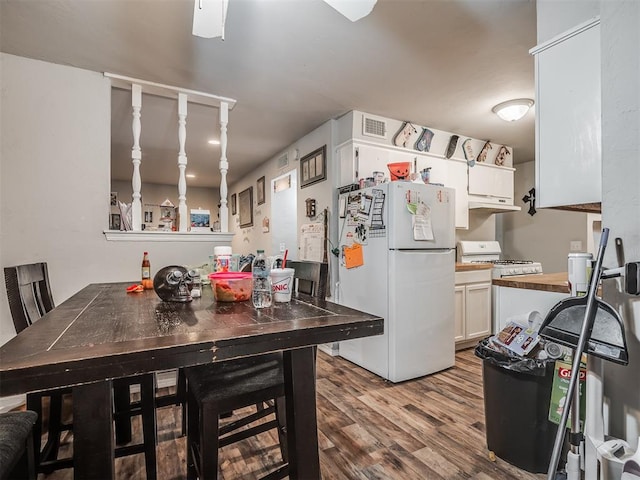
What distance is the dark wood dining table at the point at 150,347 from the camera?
2.35 ft

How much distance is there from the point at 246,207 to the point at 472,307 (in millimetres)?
3967

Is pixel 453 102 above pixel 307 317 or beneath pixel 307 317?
above

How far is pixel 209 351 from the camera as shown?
0.83 metres

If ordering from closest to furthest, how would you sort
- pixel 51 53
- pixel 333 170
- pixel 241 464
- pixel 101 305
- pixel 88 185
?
pixel 101 305, pixel 241 464, pixel 51 53, pixel 88 185, pixel 333 170

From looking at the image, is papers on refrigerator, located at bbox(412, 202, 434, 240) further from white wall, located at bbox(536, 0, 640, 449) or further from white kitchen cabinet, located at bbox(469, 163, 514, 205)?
white kitchen cabinet, located at bbox(469, 163, 514, 205)

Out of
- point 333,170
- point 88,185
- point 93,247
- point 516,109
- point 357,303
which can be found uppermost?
point 516,109

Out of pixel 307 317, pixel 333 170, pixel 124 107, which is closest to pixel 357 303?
pixel 333 170

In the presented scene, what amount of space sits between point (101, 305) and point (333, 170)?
2.48m

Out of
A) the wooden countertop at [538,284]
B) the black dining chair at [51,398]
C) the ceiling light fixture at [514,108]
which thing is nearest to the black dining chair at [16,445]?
the black dining chair at [51,398]

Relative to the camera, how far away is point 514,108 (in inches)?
116

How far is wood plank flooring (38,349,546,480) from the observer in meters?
1.53

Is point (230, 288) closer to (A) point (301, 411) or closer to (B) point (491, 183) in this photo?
(A) point (301, 411)

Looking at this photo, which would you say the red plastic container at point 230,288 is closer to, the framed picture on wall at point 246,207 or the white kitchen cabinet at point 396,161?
the white kitchen cabinet at point 396,161

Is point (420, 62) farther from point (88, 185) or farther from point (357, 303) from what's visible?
point (88, 185)
